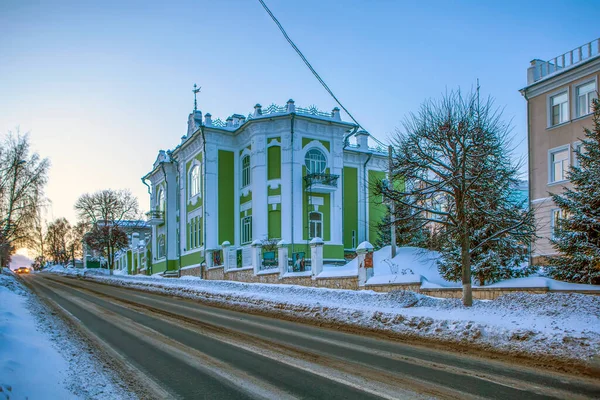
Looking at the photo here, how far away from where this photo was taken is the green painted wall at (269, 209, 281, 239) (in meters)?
31.4

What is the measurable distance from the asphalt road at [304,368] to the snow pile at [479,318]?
1098 millimetres

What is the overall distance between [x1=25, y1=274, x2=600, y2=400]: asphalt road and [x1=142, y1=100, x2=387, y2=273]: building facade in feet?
55.9

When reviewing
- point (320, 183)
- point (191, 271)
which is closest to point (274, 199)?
point (320, 183)

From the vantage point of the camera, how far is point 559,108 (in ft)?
81.1

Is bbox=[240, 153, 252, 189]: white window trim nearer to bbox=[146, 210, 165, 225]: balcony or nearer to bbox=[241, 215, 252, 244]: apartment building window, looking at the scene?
bbox=[241, 215, 252, 244]: apartment building window

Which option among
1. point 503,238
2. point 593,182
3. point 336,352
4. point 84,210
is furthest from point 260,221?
point 84,210

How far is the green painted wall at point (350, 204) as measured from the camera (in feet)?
117

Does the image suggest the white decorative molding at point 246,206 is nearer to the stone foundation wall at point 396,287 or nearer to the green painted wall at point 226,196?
the green painted wall at point 226,196

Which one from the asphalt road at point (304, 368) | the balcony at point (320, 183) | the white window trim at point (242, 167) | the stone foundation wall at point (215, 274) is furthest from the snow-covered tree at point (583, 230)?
the white window trim at point (242, 167)

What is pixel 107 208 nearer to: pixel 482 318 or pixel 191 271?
pixel 191 271

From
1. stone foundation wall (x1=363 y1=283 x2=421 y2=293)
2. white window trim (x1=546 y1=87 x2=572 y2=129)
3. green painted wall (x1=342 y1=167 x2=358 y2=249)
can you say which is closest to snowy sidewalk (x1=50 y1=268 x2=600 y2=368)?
stone foundation wall (x1=363 y1=283 x2=421 y2=293)

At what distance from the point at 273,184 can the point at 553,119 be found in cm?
1628

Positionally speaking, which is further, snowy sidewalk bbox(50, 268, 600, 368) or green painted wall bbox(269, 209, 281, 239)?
green painted wall bbox(269, 209, 281, 239)

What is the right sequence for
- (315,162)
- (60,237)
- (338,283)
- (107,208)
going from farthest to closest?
(60,237), (107,208), (315,162), (338,283)
